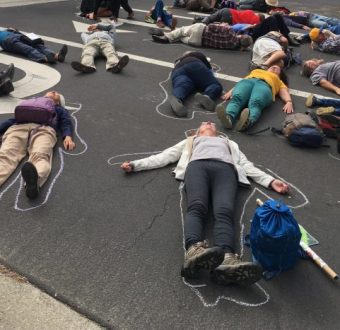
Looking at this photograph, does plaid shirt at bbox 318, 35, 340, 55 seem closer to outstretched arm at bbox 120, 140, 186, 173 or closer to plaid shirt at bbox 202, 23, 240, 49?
plaid shirt at bbox 202, 23, 240, 49

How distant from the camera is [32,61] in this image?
7609 millimetres

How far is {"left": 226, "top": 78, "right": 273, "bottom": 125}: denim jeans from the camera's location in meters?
5.81

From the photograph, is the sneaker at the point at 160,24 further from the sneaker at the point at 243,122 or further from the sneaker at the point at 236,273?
the sneaker at the point at 236,273

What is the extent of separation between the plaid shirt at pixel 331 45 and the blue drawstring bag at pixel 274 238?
758cm

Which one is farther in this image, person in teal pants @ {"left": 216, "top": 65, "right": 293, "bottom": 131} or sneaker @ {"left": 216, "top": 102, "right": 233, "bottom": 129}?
person in teal pants @ {"left": 216, "top": 65, "right": 293, "bottom": 131}

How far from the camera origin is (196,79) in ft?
21.6

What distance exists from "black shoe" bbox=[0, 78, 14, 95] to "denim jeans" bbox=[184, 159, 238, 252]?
332cm

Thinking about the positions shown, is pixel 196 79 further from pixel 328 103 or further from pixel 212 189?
pixel 212 189

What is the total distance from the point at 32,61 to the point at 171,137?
149 inches

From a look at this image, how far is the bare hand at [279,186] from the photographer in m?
4.18

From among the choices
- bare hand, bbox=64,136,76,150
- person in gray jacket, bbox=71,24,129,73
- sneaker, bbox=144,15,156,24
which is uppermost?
bare hand, bbox=64,136,76,150

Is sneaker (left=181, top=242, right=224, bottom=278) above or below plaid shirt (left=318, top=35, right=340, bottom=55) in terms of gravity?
above

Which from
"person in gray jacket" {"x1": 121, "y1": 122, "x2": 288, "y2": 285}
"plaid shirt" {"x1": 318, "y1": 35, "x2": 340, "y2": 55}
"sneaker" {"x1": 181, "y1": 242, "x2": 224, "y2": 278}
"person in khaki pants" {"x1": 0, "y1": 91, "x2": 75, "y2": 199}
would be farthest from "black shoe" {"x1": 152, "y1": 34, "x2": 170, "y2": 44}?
"sneaker" {"x1": 181, "y1": 242, "x2": 224, "y2": 278}

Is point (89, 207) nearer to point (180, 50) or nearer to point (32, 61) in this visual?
point (32, 61)
